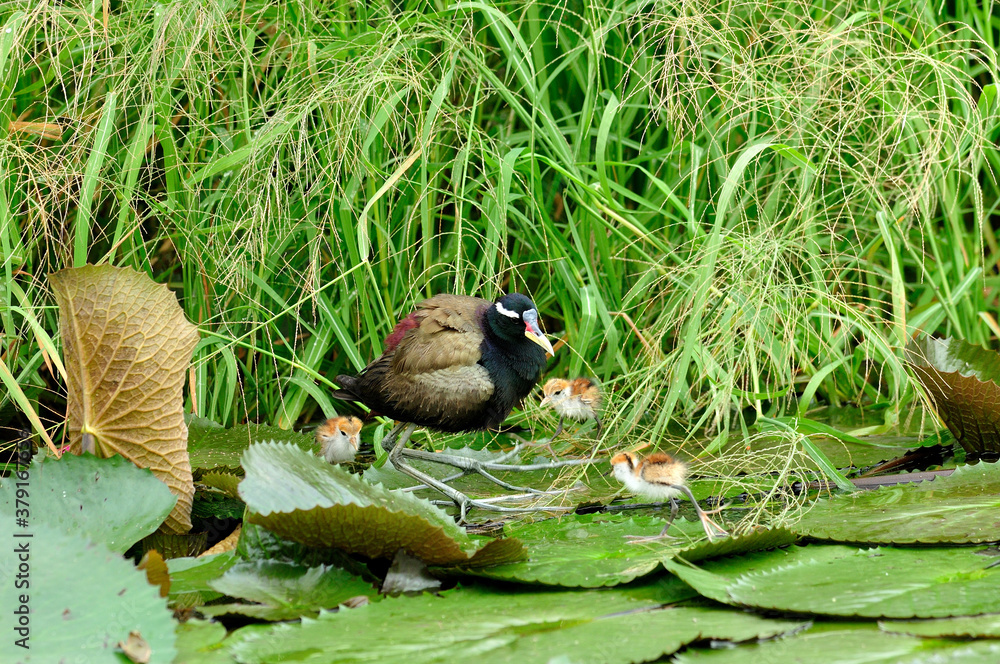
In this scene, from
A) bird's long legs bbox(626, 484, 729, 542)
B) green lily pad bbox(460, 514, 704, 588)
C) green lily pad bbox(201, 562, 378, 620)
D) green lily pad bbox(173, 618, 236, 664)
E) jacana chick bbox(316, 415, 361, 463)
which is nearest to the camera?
green lily pad bbox(173, 618, 236, 664)

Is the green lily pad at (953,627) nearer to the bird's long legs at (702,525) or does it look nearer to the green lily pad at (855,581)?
the green lily pad at (855,581)

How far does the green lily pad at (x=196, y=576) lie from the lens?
7.14ft

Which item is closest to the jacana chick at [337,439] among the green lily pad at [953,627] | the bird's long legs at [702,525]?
the bird's long legs at [702,525]

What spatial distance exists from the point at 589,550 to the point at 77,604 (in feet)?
3.97

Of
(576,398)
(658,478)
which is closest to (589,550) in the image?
(658,478)

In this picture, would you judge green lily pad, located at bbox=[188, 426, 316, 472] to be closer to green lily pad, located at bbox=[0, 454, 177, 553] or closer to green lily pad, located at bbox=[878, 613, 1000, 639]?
green lily pad, located at bbox=[0, 454, 177, 553]

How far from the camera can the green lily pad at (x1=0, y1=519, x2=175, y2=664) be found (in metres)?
1.82

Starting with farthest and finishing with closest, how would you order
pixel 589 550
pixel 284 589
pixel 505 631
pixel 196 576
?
pixel 589 550
pixel 196 576
pixel 284 589
pixel 505 631

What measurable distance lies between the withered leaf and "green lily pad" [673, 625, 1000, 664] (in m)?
1.57

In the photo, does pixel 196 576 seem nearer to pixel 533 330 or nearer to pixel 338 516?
pixel 338 516

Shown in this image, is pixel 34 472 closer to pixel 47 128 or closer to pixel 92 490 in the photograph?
pixel 92 490

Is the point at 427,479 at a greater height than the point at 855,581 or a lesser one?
lesser

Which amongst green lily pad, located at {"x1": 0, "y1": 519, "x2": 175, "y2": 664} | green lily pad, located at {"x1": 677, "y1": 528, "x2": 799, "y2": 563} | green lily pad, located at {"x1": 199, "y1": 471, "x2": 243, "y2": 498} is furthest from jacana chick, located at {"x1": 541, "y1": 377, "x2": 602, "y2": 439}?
green lily pad, located at {"x1": 0, "y1": 519, "x2": 175, "y2": 664}

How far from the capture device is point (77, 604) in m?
1.91
